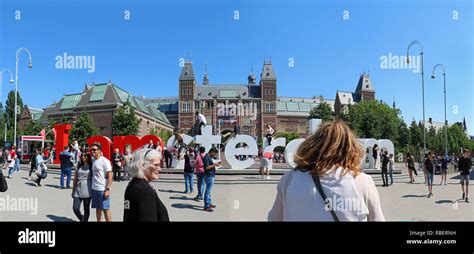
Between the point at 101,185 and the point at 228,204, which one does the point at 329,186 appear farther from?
the point at 228,204

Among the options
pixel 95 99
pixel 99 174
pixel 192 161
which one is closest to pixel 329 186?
pixel 99 174

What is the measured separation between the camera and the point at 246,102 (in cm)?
11175

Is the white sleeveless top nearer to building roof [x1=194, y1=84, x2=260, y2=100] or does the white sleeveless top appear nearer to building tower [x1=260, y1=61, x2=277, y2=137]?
building tower [x1=260, y1=61, x2=277, y2=137]

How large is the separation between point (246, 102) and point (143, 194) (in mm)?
109064

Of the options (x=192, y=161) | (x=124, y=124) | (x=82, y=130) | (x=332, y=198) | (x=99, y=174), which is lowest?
(x=192, y=161)

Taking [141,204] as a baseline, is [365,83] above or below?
above

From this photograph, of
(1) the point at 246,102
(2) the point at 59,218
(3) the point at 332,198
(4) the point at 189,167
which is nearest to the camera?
(3) the point at 332,198

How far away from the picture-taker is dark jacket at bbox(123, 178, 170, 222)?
313cm

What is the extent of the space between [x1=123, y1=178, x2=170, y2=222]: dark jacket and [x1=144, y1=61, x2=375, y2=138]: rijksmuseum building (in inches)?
3990

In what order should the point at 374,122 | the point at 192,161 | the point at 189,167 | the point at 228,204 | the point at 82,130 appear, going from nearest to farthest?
the point at 228,204 < the point at 192,161 < the point at 189,167 < the point at 82,130 < the point at 374,122

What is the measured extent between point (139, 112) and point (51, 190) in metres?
77.0

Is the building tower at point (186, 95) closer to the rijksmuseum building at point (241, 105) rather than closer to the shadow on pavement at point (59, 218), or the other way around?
the rijksmuseum building at point (241, 105)

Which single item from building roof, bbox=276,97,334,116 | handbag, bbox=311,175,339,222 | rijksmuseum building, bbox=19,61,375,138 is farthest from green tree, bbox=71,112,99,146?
building roof, bbox=276,97,334,116
